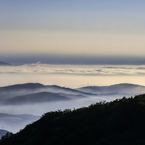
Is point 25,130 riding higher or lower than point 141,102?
lower

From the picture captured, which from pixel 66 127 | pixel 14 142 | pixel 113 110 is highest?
pixel 113 110

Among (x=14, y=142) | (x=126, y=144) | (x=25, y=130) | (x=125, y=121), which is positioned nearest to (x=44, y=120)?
(x=25, y=130)

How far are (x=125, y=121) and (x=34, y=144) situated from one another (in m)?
6.16

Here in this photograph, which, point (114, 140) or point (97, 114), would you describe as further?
point (97, 114)

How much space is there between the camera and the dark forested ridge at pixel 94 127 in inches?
527

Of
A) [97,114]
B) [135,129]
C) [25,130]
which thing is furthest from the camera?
[25,130]

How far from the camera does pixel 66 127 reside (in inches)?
615

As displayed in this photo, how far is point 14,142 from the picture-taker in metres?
16.6

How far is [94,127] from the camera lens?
14.7 meters

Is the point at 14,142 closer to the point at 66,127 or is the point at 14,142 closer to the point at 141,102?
the point at 66,127

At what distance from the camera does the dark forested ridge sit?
43.9ft

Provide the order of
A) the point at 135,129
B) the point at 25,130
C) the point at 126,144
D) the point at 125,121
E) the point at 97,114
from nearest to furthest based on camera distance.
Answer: the point at 126,144 < the point at 135,129 < the point at 125,121 < the point at 97,114 < the point at 25,130

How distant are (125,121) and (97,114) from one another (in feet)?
7.25

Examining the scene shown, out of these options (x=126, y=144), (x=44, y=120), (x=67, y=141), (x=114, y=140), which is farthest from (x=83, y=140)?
(x=44, y=120)
